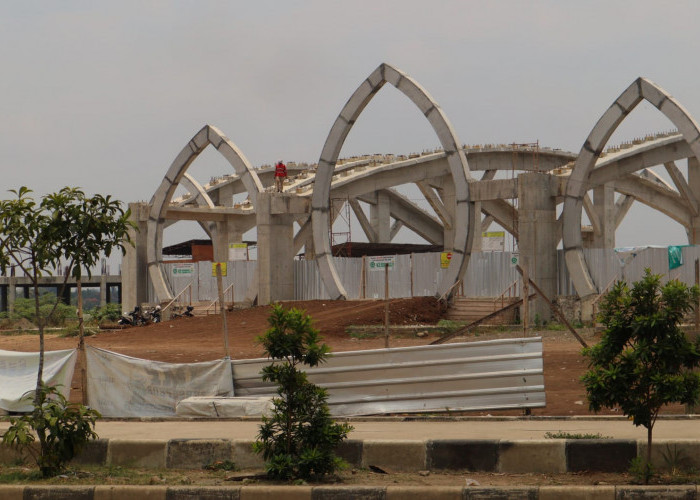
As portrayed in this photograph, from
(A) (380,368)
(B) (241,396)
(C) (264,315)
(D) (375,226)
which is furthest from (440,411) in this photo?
(D) (375,226)

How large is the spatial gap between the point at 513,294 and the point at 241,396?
19.1m

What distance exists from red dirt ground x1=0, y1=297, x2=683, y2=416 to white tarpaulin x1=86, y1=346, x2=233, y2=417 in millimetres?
3469

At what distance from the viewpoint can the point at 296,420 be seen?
8.82m

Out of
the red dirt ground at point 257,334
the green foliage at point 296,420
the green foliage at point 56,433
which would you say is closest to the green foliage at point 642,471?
the green foliage at point 296,420

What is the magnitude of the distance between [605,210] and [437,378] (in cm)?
3958

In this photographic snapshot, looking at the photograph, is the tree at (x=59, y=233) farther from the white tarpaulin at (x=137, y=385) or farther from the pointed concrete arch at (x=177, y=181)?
the pointed concrete arch at (x=177, y=181)

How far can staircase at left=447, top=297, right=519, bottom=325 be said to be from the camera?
96.5 feet

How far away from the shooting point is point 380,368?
41.2ft

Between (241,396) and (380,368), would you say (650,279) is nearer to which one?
(380,368)

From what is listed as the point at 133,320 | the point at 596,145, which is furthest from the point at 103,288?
the point at 596,145

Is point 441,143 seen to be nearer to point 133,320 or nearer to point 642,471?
point 133,320

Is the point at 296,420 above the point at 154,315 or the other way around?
the other way around

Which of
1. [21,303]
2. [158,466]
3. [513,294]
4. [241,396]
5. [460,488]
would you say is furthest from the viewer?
[21,303]

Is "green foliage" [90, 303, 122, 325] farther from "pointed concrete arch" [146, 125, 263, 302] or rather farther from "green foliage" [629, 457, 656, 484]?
"green foliage" [629, 457, 656, 484]
